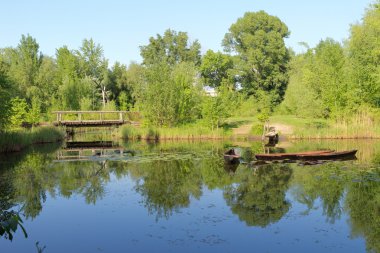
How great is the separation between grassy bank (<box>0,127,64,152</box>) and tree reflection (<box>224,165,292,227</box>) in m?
21.3

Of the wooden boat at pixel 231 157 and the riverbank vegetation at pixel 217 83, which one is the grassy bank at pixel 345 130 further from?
the wooden boat at pixel 231 157

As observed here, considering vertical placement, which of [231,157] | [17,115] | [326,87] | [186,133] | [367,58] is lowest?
[231,157]

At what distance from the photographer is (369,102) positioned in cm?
4381

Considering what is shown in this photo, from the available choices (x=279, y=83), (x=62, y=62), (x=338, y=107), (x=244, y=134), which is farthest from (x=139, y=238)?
(x=62, y=62)

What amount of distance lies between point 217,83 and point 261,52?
1229 centimetres

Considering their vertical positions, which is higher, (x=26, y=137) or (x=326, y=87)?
(x=326, y=87)

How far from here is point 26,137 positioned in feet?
124

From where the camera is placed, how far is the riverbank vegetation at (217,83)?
145ft

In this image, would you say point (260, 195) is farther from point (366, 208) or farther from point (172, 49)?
point (172, 49)

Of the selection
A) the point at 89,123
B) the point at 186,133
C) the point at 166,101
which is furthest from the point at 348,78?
the point at 89,123

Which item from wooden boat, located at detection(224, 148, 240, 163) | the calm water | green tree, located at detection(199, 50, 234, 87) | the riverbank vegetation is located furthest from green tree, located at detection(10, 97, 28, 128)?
green tree, located at detection(199, 50, 234, 87)

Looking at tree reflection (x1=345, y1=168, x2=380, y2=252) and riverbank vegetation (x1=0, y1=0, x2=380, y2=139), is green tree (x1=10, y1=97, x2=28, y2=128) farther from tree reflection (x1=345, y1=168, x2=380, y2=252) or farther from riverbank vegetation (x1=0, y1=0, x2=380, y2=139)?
tree reflection (x1=345, y1=168, x2=380, y2=252)

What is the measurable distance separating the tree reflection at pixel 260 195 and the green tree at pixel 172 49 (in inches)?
2483

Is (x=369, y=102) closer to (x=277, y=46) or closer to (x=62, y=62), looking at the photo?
(x=277, y=46)
